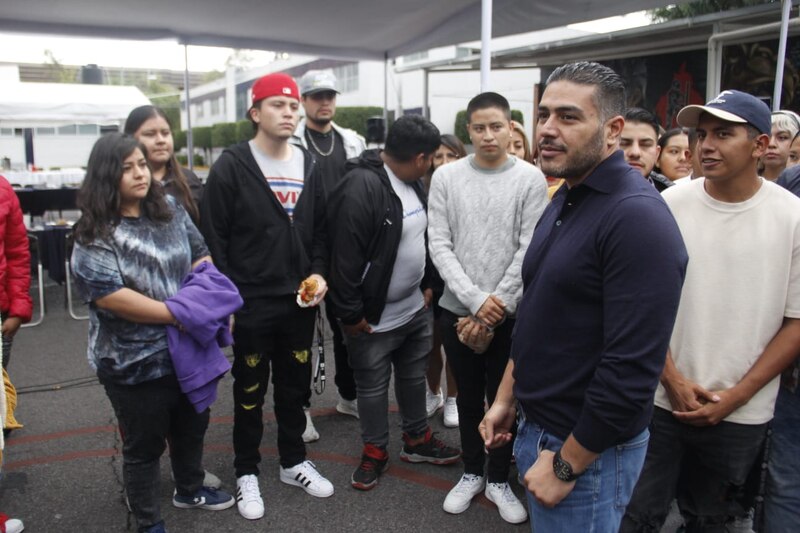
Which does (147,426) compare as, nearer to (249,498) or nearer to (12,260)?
(249,498)

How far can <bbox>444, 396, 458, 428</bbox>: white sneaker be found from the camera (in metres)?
4.07

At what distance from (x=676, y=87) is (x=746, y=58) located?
188cm

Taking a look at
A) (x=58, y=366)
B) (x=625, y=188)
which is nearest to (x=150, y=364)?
(x=625, y=188)

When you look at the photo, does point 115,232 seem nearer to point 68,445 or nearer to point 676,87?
point 68,445

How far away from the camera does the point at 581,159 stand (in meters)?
1.55

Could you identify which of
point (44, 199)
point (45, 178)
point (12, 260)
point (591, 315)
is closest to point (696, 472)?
point (591, 315)

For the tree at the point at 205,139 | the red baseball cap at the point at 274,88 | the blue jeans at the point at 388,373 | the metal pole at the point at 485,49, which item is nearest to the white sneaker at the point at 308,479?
the blue jeans at the point at 388,373

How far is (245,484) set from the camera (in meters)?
3.11

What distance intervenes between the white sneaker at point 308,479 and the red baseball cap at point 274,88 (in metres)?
1.94

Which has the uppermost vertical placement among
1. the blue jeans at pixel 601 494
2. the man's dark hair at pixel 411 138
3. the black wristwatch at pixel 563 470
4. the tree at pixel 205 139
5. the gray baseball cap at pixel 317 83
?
the tree at pixel 205 139

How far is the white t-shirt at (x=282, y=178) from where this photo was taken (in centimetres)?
311

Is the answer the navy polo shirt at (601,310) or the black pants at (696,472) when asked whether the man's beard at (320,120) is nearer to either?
the navy polo shirt at (601,310)

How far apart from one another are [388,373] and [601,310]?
201 cm

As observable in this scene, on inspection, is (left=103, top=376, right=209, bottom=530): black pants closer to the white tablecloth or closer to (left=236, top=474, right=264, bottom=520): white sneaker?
(left=236, top=474, right=264, bottom=520): white sneaker
